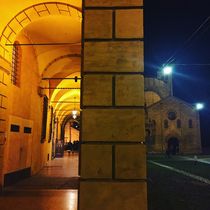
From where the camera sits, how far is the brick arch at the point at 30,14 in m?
8.17

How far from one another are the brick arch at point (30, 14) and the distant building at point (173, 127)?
37.6 meters

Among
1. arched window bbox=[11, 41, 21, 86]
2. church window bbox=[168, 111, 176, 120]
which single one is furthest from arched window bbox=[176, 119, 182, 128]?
arched window bbox=[11, 41, 21, 86]

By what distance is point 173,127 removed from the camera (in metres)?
A: 45.4

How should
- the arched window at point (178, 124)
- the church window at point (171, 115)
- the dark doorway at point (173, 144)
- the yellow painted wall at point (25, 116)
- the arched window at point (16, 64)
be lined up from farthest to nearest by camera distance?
the church window at point (171, 115), the arched window at point (178, 124), the dark doorway at point (173, 144), the arched window at point (16, 64), the yellow painted wall at point (25, 116)

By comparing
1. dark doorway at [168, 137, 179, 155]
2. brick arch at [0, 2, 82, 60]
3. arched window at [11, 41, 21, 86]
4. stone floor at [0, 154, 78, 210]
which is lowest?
stone floor at [0, 154, 78, 210]

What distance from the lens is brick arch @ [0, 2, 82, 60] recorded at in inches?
322

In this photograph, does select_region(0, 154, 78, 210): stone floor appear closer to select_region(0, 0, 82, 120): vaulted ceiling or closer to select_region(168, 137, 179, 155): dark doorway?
select_region(0, 0, 82, 120): vaulted ceiling

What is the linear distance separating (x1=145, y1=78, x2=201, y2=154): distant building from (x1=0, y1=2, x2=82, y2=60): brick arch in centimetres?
3763

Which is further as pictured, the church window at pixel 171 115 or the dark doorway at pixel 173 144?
the church window at pixel 171 115

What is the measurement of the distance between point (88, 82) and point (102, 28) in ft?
2.60

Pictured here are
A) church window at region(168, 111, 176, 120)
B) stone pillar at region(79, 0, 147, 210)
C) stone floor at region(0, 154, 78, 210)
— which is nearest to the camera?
stone pillar at region(79, 0, 147, 210)

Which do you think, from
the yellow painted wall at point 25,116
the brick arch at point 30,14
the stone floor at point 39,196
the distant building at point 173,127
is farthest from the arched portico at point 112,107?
the distant building at point 173,127

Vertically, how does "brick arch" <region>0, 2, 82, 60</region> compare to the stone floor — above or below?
above

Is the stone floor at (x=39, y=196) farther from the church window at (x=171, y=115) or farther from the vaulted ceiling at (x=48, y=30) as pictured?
the church window at (x=171, y=115)
